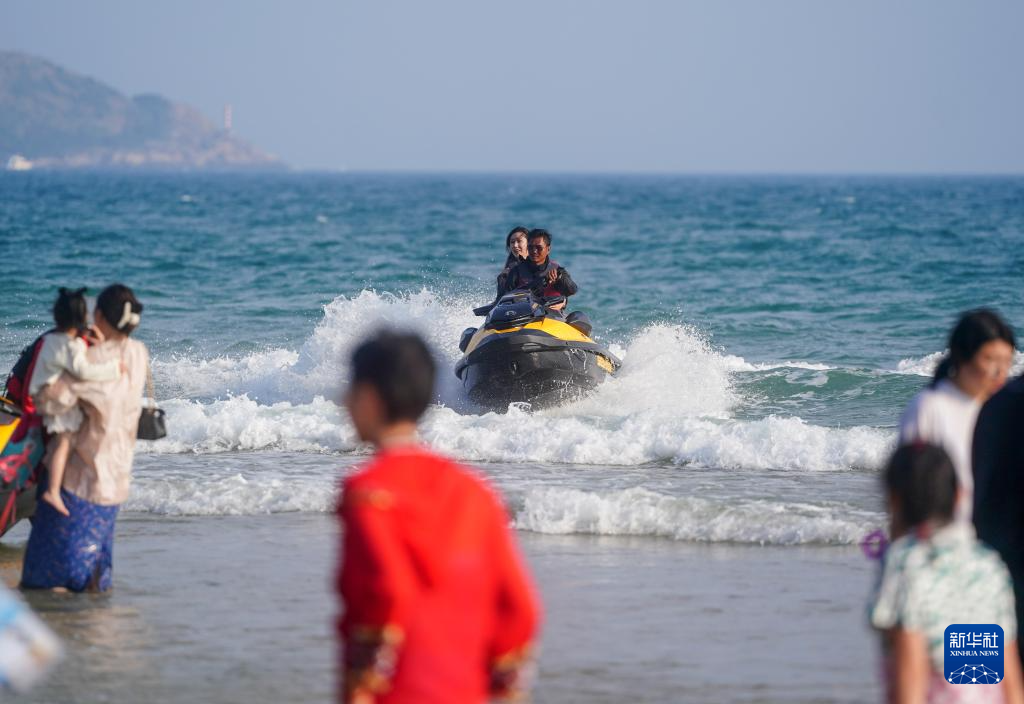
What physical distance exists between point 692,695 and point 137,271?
2472 cm

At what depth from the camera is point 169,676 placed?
5.00 m

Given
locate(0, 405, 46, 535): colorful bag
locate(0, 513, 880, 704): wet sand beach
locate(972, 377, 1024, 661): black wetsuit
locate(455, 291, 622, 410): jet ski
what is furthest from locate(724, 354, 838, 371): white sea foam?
locate(972, 377, 1024, 661): black wetsuit

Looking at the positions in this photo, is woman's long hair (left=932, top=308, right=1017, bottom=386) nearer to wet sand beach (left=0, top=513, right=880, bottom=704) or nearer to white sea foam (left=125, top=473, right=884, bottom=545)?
wet sand beach (left=0, top=513, right=880, bottom=704)

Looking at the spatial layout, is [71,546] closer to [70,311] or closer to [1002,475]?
[70,311]

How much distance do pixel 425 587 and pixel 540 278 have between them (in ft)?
30.1

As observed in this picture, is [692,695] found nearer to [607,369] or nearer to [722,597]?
[722,597]

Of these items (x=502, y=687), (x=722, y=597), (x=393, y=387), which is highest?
(x=393, y=387)

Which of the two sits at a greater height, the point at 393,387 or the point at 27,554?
the point at 393,387

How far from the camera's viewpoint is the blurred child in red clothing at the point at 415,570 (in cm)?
261

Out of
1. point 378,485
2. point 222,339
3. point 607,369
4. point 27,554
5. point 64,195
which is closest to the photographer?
point 378,485

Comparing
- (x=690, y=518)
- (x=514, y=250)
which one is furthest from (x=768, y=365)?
(x=690, y=518)

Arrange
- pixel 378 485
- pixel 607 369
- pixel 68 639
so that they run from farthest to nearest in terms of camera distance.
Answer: pixel 607 369 < pixel 68 639 < pixel 378 485

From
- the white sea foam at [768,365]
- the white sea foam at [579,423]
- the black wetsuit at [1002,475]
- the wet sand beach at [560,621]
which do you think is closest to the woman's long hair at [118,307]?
the wet sand beach at [560,621]

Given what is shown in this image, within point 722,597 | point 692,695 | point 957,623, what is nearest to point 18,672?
point 957,623
